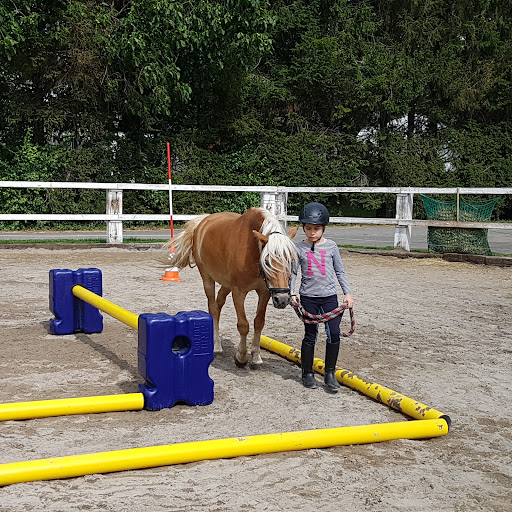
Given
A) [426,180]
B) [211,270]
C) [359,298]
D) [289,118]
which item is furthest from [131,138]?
[211,270]

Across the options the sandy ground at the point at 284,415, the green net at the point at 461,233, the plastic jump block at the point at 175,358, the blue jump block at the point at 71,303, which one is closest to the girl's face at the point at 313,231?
the plastic jump block at the point at 175,358

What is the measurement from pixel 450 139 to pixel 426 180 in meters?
2.62

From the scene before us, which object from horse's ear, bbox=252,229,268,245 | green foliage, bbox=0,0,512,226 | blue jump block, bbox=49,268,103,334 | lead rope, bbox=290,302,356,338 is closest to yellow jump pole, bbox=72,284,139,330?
blue jump block, bbox=49,268,103,334

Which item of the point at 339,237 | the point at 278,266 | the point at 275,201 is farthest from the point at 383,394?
the point at 339,237

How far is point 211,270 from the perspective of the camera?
19.8 feet

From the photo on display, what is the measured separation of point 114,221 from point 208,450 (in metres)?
12.6

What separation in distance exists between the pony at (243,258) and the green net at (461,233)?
8895mm

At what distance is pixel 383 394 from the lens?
15.3 ft

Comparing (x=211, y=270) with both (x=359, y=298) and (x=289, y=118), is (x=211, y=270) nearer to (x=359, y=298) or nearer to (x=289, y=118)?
(x=359, y=298)

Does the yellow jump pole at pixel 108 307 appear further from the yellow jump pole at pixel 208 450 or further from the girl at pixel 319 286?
the yellow jump pole at pixel 208 450

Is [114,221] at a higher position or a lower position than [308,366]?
higher

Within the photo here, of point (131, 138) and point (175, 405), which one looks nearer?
point (175, 405)

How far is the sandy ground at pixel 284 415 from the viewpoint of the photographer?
3.20 metres

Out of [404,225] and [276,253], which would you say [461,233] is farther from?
[276,253]
